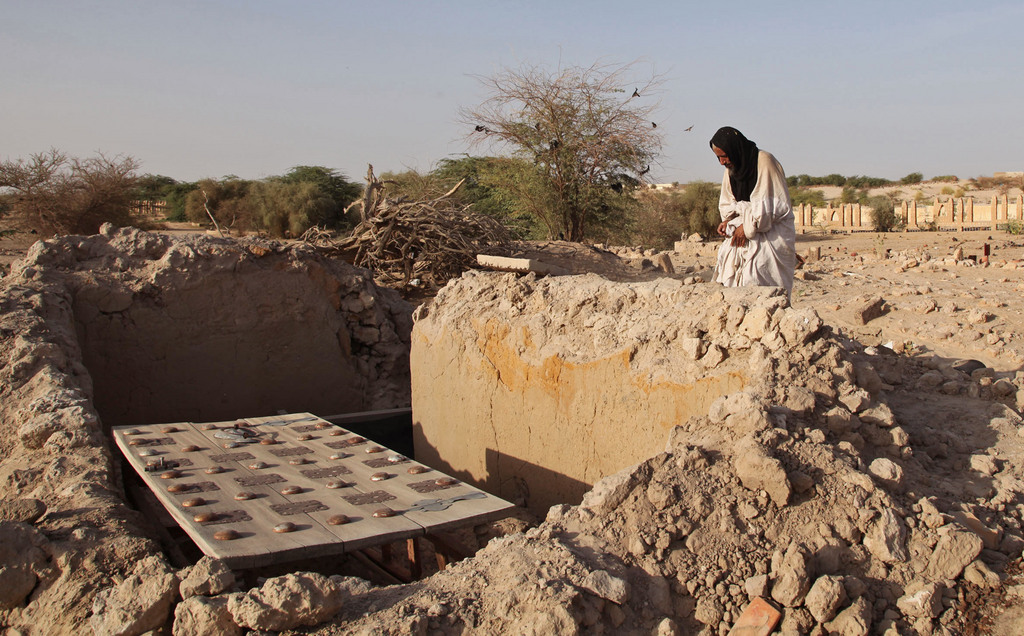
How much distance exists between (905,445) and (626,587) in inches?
53.5

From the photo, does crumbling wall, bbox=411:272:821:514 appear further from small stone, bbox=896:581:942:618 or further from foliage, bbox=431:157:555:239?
foliage, bbox=431:157:555:239

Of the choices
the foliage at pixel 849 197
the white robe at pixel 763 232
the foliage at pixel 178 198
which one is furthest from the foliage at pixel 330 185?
the foliage at pixel 849 197

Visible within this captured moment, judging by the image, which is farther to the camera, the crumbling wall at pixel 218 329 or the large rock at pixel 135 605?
the crumbling wall at pixel 218 329

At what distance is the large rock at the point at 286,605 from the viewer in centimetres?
220

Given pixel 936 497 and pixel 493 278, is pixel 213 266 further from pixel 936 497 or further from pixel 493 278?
pixel 936 497

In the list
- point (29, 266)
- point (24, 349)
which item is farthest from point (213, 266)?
point (24, 349)

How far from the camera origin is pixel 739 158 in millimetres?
4066

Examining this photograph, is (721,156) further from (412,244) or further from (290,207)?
(290,207)

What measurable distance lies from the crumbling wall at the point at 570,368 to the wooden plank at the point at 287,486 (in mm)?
765

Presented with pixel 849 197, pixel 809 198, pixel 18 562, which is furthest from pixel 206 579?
pixel 809 198

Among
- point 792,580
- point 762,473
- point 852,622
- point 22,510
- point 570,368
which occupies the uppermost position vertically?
Result: point 570,368

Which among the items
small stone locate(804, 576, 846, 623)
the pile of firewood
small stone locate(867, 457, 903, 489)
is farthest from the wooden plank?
the pile of firewood

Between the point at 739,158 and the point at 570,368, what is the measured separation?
54.4 inches

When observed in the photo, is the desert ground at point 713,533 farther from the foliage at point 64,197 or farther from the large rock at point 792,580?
the foliage at point 64,197
